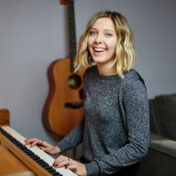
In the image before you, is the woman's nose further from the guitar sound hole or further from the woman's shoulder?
the guitar sound hole

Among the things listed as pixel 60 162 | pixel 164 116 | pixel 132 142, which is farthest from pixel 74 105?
pixel 60 162

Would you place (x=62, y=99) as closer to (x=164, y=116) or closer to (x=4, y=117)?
(x=4, y=117)

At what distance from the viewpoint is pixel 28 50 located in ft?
7.13

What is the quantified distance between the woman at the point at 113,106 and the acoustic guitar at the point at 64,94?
674mm

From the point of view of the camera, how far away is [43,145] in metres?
1.47

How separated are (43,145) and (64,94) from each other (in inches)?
29.4

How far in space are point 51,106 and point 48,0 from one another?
2.55ft

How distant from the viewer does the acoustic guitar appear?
2148 mm

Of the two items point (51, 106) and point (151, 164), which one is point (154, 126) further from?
point (51, 106)

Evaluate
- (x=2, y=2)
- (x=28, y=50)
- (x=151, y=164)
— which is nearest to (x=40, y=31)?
(x=28, y=50)

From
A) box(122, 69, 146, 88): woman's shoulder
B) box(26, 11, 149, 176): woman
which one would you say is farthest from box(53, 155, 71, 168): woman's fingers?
box(122, 69, 146, 88): woman's shoulder

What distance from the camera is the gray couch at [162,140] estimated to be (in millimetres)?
1750

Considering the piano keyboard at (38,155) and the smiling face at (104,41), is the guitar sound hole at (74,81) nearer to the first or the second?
the piano keyboard at (38,155)

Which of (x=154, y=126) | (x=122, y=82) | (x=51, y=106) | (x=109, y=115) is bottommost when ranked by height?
(x=154, y=126)
